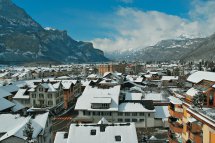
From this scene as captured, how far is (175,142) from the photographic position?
33812mm

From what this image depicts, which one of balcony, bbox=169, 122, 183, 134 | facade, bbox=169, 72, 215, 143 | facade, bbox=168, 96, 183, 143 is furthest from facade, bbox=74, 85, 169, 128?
balcony, bbox=169, 122, 183, 134

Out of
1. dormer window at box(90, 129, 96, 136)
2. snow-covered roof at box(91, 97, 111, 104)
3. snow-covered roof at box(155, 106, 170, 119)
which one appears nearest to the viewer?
dormer window at box(90, 129, 96, 136)

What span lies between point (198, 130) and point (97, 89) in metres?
48.2

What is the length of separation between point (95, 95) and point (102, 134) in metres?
35.6

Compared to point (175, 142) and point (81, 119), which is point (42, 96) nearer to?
point (81, 119)

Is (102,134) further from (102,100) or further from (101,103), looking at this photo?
(102,100)

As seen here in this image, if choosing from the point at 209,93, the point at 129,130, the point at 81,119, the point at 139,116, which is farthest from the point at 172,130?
the point at 81,119

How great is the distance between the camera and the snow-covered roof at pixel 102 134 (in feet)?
105

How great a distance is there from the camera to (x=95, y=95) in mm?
68625

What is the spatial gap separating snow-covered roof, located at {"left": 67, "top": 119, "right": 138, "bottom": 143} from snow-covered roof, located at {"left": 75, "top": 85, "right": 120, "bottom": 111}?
2822 centimetres

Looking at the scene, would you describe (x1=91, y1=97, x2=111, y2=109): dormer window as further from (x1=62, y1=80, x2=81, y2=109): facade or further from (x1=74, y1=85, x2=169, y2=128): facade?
(x1=62, y1=80, x2=81, y2=109): facade

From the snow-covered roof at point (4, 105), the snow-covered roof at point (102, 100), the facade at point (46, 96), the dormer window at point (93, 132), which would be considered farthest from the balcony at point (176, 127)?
the facade at point (46, 96)

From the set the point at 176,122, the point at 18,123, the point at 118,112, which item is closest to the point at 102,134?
the point at 176,122

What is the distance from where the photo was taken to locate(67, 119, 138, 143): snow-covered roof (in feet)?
105
